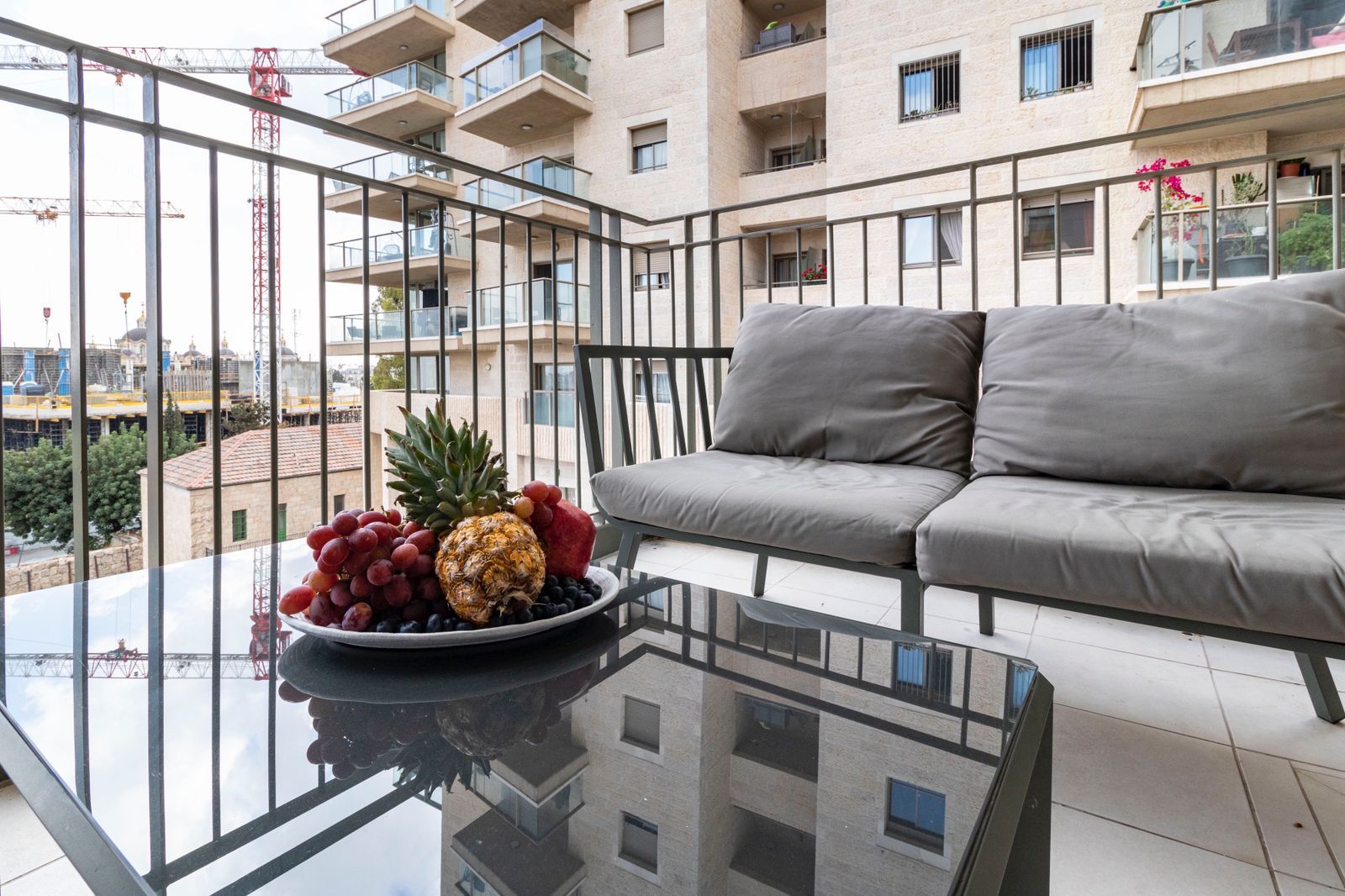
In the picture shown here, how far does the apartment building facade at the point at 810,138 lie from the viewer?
5.84 m

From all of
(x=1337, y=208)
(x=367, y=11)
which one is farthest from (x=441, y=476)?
(x=367, y=11)

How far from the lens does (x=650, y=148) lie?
1037 centimetres

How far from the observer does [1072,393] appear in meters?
1.43

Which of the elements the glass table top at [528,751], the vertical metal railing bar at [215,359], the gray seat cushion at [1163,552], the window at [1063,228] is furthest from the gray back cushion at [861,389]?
the window at [1063,228]

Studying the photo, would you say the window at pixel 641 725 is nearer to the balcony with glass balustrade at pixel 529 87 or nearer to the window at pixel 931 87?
the window at pixel 931 87

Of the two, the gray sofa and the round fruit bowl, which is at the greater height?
the gray sofa

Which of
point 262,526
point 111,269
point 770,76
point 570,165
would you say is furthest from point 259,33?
point 111,269

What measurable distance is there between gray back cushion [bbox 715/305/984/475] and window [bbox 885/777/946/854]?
4.07 ft

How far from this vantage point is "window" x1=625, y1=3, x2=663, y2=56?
10.1 m

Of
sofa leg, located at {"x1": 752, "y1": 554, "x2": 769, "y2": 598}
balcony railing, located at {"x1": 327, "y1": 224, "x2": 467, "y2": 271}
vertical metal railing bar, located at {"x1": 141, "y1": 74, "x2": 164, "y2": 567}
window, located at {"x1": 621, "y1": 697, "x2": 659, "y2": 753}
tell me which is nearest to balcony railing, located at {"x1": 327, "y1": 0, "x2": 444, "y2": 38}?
balcony railing, located at {"x1": 327, "y1": 224, "x2": 467, "y2": 271}

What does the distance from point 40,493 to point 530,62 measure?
1058 cm

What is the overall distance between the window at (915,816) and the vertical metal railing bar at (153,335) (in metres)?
1.42

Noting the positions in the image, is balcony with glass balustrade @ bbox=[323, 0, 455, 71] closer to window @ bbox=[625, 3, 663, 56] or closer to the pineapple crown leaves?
window @ bbox=[625, 3, 663, 56]

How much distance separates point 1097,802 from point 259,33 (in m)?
22.8
